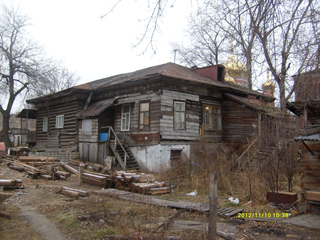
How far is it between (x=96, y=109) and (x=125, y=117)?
1866 mm

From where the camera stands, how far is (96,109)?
18031mm

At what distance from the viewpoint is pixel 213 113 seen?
18.7 m

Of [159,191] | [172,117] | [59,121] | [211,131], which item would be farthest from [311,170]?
[59,121]

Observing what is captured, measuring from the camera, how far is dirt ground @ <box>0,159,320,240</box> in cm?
588

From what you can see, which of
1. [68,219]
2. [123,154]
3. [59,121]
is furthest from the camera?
[59,121]

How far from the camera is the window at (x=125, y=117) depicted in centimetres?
1788

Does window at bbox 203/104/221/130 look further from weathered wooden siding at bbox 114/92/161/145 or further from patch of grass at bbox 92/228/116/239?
patch of grass at bbox 92/228/116/239

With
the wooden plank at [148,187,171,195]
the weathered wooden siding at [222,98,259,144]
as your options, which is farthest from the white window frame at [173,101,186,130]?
the wooden plank at [148,187,171,195]

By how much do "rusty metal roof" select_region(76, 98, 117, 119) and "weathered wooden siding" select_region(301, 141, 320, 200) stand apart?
38.5 feet

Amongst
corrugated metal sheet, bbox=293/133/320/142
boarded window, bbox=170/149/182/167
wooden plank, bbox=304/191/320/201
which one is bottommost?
wooden plank, bbox=304/191/320/201

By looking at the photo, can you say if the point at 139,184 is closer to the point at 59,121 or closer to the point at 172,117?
the point at 172,117

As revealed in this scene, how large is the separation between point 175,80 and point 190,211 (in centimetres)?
970

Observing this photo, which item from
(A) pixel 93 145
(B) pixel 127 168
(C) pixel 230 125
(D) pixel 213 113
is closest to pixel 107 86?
(A) pixel 93 145

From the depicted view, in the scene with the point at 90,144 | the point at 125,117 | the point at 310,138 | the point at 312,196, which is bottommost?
the point at 312,196
